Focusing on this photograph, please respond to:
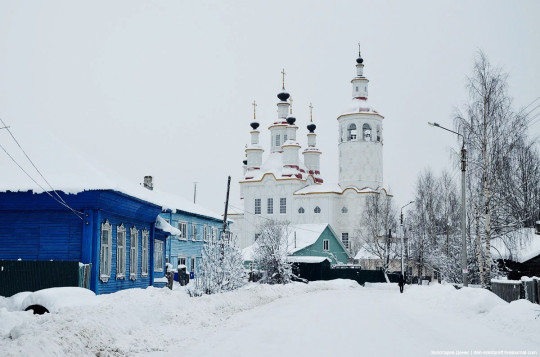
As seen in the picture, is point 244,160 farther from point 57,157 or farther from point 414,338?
point 414,338

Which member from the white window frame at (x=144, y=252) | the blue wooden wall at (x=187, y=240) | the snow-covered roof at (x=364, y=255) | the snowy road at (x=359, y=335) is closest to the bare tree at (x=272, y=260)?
the blue wooden wall at (x=187, y=240)

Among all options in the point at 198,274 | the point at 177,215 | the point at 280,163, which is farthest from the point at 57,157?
the point at 280,163

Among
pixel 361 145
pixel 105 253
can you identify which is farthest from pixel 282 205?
pixel 105 253

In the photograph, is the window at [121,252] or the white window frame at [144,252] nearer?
the window at [121,252]

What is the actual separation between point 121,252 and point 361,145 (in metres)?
63.4

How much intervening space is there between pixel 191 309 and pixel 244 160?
91.5 metres

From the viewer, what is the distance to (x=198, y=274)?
26750mm

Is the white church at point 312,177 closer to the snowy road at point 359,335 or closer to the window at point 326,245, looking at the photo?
the window at point 326,245

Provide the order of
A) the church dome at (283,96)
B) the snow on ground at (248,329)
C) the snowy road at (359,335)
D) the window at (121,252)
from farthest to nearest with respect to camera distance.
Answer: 1. the church dome at (283,96)
2. the window at (121,252)
3. the snowy road at (359,335)
4. the snow on ground at (248,329)

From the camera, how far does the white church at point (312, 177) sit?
86062mm

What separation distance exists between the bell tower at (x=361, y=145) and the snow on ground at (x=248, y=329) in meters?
64.7

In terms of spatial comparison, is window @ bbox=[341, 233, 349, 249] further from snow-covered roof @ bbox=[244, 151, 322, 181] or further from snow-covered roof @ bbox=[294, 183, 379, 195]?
snow-covered roof @ bbox=[244, 151, 322, 181]

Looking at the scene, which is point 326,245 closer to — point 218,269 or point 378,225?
point 378,225

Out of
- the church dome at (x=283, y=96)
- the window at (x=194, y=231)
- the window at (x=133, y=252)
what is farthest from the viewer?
the church dome at (x=283, y=96)
